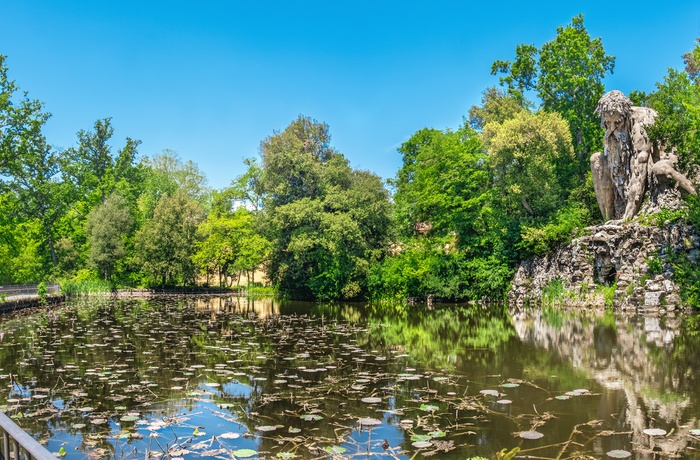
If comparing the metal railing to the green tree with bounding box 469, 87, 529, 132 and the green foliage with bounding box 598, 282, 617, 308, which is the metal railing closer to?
the green foliage with bounding box 598, 282, 617, 308

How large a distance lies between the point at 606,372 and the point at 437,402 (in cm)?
393

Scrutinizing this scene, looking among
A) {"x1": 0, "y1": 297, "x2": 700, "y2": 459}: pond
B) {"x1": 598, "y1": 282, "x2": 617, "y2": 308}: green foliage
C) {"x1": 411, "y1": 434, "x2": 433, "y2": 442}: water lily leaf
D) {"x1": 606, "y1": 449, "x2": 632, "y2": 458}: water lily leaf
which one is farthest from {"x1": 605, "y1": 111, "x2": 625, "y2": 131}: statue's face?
{"x1": 411, "y1": 434, "x2": 433, "y2": 442}: water lily leaf

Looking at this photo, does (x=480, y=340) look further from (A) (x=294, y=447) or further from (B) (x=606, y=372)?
(A) (x=294, y=447)

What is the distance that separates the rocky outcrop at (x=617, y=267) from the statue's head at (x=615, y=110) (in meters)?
4.51

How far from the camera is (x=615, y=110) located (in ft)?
77.7

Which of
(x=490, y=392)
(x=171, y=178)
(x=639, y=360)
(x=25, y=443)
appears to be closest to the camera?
(x=25, y=443)

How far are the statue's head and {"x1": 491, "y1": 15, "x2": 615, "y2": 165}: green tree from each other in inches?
391

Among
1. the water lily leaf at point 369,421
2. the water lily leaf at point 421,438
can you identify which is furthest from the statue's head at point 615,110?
the water lily leaf at point 421,438

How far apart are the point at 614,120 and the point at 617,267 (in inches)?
256

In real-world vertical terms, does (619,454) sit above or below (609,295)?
below

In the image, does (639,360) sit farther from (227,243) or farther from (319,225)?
(227,243)

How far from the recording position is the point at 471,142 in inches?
1241

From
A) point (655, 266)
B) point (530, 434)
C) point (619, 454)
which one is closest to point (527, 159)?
point (655, 266)

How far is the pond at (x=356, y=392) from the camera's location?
6027mm
